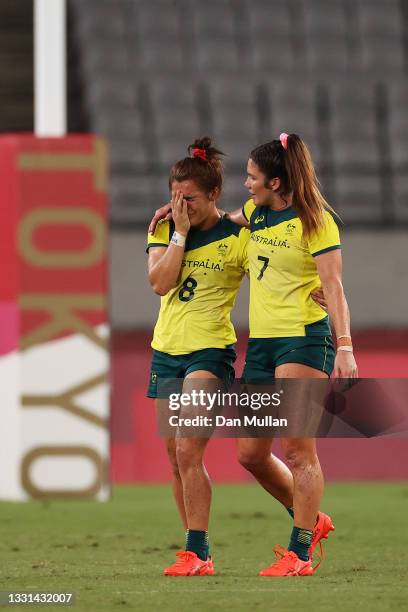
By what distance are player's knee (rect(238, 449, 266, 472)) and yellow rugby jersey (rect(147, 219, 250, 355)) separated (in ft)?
1.31

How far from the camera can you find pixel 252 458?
5.18 m

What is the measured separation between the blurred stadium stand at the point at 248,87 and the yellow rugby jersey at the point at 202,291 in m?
7.45

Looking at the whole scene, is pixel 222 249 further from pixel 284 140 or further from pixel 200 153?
pixel 284 140

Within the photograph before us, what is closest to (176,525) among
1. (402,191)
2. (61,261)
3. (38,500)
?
(38,500)

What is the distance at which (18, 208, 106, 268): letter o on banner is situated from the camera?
29.7ft

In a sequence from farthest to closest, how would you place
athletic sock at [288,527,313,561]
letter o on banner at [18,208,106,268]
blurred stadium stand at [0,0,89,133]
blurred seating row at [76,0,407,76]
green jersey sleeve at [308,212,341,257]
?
1. blurred seating row at [76,0,407,76]
2. blurred stadium stand at [0,0,89,133]
3. letter o on banner at [18,208,106,268]
4. athletic sock at [288,527,313,561]
5. green jersey sleeve at [308,212,341,257]

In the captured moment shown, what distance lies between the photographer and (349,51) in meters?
15.5

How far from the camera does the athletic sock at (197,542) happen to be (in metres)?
5.13

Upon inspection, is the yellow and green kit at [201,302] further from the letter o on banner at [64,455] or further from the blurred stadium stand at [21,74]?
the blurred stadium stand at [21,74]

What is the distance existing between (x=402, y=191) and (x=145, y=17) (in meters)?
3.91

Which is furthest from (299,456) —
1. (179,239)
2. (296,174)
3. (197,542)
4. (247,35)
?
(247,35)

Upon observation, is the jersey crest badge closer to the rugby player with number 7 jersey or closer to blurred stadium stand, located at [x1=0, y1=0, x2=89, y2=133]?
the rugby player with number 7 jersey

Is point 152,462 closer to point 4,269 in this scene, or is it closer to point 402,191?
point 4,269

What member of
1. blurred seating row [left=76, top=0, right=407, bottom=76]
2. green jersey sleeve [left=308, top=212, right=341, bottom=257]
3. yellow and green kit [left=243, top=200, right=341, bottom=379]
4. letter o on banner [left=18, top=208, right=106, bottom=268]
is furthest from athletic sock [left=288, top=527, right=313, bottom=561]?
blurred seating row [left=76, top=0, right=407, bottom=76]
